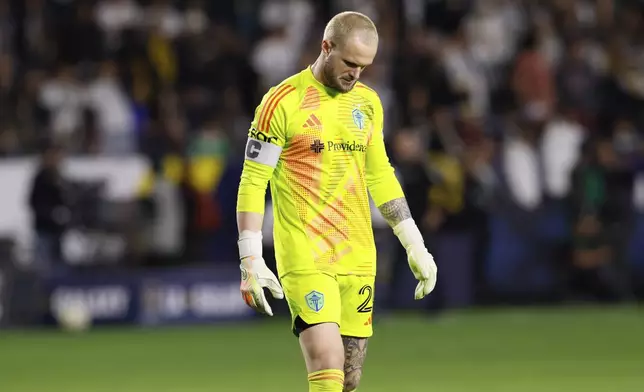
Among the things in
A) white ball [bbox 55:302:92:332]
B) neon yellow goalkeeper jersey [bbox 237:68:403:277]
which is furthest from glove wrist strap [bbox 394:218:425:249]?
white ball [bbox 55:302:92:332]

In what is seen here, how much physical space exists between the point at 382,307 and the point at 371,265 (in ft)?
36.6

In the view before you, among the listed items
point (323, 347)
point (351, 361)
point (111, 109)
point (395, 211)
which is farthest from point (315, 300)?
point (111, 109)

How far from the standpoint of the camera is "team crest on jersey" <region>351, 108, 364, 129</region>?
8.15 metres

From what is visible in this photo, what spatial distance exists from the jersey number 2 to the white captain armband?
2.94 ft

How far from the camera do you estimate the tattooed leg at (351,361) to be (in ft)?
26.9

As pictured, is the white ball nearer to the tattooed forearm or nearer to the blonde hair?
the tattooed forearm

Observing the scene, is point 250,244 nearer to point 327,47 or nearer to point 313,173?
point 313,173

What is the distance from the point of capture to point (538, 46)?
856 inches

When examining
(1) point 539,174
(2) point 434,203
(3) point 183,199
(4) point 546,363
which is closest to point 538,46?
(1) point 539,174

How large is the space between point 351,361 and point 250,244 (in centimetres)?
95

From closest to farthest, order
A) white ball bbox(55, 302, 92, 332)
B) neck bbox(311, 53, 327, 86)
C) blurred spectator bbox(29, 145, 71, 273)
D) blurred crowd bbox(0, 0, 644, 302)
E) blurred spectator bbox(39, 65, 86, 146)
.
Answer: neck bbox(311, 53, 327, 86)
white ball bbox(55, 302, 92, 332)
blurred spectator bbox(29, 145, 71, 273)
blurred crowd bbox(0, 0, 644, 302)
blurred spectator bbox(39, 65, 86, 146)

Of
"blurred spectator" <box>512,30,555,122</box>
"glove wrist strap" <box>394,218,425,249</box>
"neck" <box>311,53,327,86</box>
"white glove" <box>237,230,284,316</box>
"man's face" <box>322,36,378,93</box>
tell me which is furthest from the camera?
"blurred spectator" <box>512,30,555,122</box>

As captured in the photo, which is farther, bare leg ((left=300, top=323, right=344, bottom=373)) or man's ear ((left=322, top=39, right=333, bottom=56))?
man's ear ((left=322, top=39, right=333, bottom=56))

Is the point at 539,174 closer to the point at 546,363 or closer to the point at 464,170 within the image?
the point at 464,170
